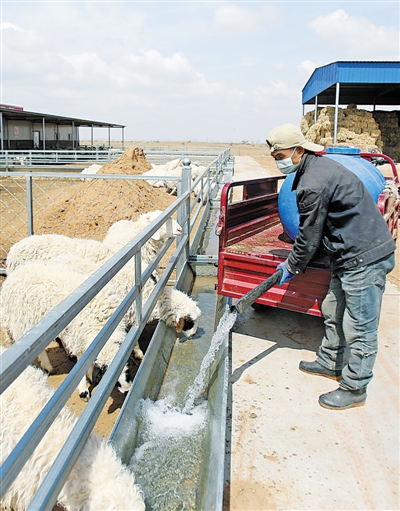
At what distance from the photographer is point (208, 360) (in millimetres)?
3508

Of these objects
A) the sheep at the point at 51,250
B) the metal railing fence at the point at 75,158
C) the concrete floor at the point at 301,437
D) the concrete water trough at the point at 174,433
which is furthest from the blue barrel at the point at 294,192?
the metal railing fence at the point at 75,158

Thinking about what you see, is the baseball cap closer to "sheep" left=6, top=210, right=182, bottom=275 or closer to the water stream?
the water stream

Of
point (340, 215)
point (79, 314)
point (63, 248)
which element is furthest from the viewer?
point (63, 248)

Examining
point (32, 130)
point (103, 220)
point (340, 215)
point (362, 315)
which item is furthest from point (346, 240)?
point (32, 130)

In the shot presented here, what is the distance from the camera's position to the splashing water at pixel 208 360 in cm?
326

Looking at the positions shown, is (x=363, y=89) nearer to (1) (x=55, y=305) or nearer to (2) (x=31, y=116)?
(2) (x=31, y=116)

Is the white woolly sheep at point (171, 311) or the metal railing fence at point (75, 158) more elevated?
the metal railing fence at point (75, 158)

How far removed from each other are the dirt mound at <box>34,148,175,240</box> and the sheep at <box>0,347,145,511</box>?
7.84 meters

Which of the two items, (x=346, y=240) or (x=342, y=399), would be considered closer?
(x=346, y=240)

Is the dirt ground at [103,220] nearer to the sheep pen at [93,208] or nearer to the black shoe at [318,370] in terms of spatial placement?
the sheep pen at [93,208]

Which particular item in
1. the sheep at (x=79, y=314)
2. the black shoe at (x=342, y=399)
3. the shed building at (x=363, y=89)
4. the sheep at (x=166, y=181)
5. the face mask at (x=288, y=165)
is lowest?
the black shoe at (x=342, y=399)

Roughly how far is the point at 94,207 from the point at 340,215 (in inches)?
337

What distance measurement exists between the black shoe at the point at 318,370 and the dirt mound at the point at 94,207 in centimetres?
675

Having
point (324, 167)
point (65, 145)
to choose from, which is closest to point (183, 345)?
point (324, 167)
